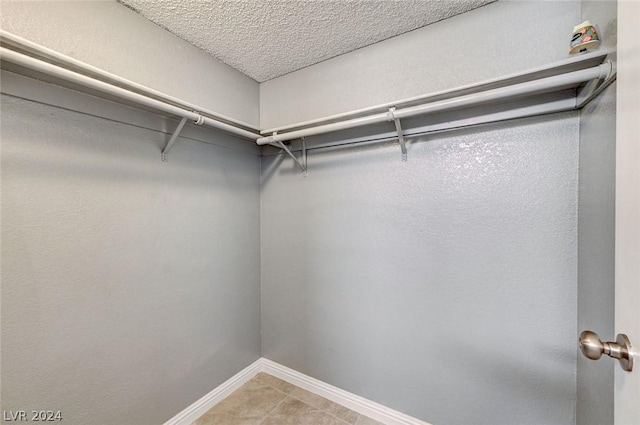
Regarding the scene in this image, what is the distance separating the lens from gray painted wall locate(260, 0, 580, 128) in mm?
1174

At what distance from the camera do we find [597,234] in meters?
0.93

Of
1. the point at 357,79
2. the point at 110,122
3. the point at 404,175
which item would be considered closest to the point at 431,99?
the point at 404,175

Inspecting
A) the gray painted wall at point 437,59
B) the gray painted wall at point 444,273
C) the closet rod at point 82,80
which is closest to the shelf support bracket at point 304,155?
the gray painted wall at point 444,273

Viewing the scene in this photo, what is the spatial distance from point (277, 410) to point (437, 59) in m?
2.37

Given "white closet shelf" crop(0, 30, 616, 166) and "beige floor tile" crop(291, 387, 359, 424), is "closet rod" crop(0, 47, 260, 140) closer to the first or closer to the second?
"white closet shelf" crop(0, 30, 616, 166)

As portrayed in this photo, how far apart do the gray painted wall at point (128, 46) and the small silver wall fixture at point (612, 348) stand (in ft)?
6.60

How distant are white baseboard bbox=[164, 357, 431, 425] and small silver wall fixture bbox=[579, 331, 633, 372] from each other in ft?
4.13

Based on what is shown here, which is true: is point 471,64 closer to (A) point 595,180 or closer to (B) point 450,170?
(B) point 450,170

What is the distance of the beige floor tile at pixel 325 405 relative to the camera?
1.60 meters

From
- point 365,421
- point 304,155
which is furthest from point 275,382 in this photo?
point 304,155

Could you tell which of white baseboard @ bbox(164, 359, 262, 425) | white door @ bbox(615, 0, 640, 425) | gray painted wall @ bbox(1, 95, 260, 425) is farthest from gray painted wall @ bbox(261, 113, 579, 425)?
white door @ bbox(615, 0, 640, 425)

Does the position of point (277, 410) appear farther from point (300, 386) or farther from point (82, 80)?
point (82, 80)

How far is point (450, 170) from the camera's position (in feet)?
4.58

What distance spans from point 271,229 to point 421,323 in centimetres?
125
